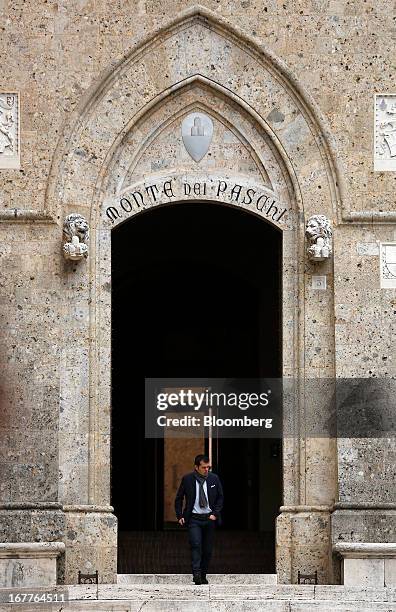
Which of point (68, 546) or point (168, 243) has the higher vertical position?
point (168, 243)

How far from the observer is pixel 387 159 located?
2077 cm

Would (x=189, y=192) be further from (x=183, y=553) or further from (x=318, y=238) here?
(x=183, y=553)

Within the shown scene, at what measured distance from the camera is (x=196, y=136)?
69.1ft

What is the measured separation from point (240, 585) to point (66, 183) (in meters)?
4.73

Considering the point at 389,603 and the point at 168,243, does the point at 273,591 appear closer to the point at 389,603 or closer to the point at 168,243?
the point at 389,603

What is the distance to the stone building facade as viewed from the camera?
20.5 m

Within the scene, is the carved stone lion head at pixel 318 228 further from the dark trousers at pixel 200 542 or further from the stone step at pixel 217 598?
the stone step at pixel 217 598

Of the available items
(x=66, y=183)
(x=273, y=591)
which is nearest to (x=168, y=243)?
(x=66, y=183)

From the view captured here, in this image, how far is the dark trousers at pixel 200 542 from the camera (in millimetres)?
20234

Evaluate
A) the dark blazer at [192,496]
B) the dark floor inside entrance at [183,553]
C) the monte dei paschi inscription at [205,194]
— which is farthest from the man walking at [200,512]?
the monte dei paschi inscription at [205,194]

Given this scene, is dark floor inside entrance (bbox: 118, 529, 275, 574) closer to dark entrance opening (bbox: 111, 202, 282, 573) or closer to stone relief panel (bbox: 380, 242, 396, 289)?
dark entrance opening (bbox: 111, 202, 282, 573)

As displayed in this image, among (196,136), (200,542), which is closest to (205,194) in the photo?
(196,136)

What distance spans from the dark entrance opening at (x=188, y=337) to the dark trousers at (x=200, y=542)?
6.25 meters

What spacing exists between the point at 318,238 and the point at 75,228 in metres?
2.63
